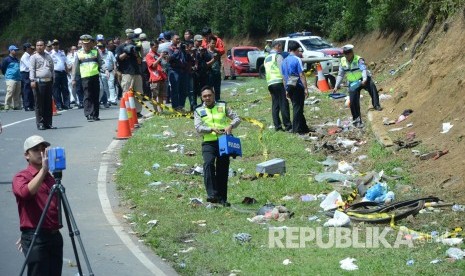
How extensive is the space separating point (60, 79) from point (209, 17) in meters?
35.6

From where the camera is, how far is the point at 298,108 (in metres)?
20.1

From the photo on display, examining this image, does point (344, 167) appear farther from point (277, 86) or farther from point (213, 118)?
point (277, 86)

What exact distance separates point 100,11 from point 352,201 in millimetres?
60346

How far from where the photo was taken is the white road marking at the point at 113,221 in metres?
10.6

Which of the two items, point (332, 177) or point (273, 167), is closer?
point (332, 177)

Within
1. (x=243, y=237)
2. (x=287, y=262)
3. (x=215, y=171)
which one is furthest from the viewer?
(x=215, y=171)

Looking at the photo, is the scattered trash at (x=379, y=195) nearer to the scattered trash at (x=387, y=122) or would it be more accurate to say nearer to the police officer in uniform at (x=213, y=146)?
the police officer in uniform at (x=213, y=146)

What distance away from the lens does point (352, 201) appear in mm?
13266

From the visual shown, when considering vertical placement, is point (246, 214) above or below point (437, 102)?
Result: below

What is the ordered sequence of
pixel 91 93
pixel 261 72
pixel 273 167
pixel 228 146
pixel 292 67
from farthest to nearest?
pixel 261 72, pixel 91 93, pixel 292 67, pixel 273 167, pixel 228 146

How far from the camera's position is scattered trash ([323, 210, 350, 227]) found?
11.7 meters

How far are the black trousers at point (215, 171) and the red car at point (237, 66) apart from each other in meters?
31.1

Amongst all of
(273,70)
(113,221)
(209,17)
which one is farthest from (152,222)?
(209,17)

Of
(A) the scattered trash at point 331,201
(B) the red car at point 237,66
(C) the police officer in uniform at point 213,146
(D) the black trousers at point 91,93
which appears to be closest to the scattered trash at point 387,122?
(A) the scattered trash at point 331,201
